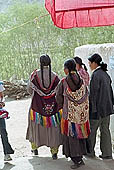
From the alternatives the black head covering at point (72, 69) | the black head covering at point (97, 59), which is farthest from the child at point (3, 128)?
the black head covering at point (97, 59)

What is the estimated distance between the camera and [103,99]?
4.04 m

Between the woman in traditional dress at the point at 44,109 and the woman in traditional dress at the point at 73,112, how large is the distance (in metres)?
0.23

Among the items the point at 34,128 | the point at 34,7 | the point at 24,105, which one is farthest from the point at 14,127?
the point at 34,7

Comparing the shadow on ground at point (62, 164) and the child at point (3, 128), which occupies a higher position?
the child at point (3, 128)

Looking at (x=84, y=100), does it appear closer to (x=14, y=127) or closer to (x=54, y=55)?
(x=14, y=127)

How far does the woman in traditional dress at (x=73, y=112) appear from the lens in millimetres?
3691

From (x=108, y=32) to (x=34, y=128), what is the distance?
524 centimetres

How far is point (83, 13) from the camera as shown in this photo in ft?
14.3

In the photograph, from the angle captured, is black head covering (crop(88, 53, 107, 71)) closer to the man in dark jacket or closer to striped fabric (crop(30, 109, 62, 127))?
the man in dark jacket

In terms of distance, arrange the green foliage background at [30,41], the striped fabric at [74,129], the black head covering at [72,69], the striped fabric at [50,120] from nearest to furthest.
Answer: the black head covering at [72,69], the striped fabric at [74,129], the striped fabric at [50,120], the green foliage background at [30,41]

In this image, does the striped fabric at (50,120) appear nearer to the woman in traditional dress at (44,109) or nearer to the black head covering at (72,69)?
the woman in traditional dress at (44,109)

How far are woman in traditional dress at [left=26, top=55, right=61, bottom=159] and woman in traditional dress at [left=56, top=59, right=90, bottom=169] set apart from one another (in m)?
0.23

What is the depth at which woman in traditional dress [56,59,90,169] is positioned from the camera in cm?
369

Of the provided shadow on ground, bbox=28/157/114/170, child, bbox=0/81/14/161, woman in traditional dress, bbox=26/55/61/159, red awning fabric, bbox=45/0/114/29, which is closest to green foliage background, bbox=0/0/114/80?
red awning fabric, bbox=45/0/114/29
